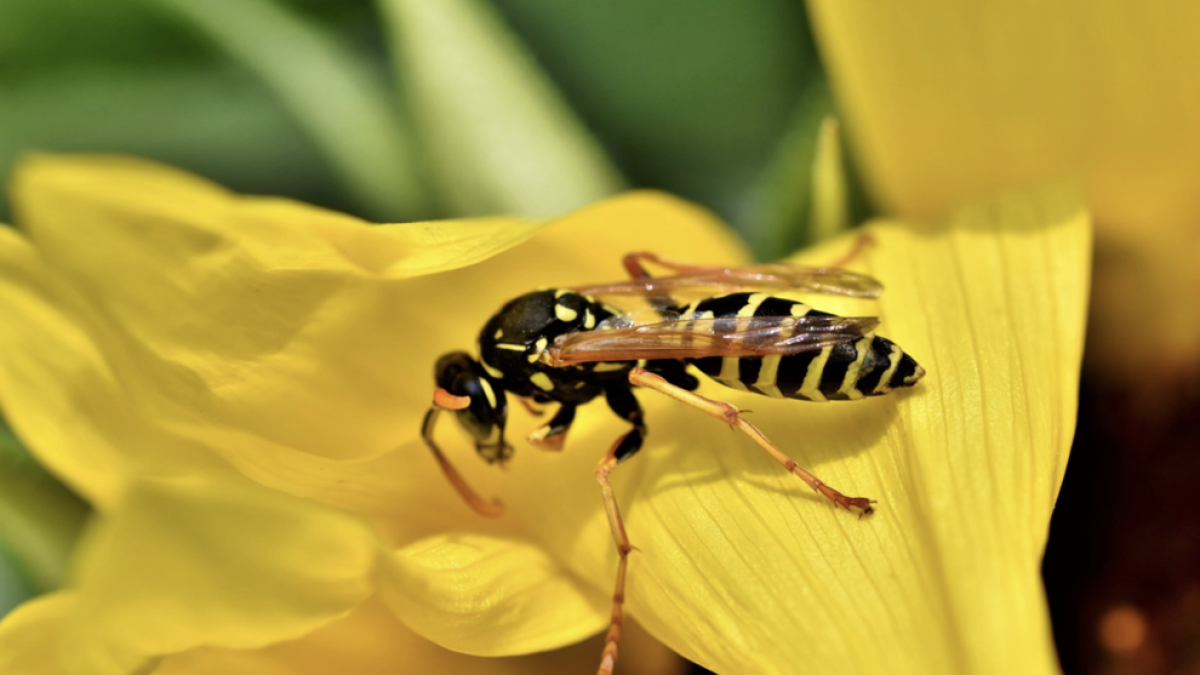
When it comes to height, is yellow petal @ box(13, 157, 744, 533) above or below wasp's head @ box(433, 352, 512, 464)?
above

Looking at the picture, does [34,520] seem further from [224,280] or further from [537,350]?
[537,350]

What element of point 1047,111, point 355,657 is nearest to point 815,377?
point 1047,111

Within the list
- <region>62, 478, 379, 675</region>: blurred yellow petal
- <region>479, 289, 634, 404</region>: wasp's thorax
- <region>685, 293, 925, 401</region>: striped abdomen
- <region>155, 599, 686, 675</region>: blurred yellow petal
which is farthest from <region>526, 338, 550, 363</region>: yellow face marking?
<region>62, 478, 379, 675</region>: blurred yellow petal

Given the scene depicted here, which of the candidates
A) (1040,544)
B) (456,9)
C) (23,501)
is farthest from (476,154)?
(1040,544)

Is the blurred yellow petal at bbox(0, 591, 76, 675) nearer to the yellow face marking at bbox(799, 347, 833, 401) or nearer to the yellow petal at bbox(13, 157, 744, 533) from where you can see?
the yellow petal at bbox(13, 157, 744, 533)

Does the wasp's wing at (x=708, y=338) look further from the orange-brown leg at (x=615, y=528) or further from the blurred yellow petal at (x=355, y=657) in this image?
the blurred yellow petal at (x=355, y=657)

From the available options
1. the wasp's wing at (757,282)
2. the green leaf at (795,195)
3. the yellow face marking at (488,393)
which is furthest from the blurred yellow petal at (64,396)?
the green leaf at (795,195)

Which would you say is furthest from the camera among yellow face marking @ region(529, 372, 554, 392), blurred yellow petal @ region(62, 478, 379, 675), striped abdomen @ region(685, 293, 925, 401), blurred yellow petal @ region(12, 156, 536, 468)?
yellow face marking @ region(529, 372, 554, 392)
